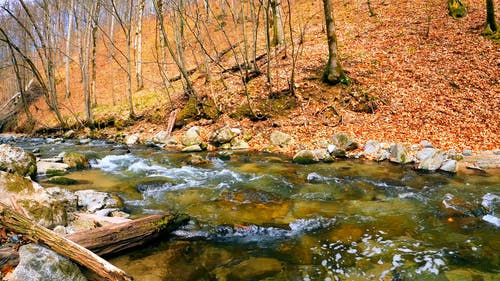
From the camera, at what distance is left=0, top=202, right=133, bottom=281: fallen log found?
298 cm

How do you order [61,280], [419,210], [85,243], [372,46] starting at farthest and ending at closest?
[372,46] < [419,210] < [85,243] < [61,280]

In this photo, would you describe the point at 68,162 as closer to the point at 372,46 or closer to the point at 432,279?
the point at 432,279

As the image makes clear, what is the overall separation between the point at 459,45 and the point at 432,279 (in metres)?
13.2

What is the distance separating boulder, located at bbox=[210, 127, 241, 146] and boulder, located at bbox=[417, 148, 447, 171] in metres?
6.28

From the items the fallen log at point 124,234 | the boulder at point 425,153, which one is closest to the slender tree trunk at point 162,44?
the fallen log at point 124,234

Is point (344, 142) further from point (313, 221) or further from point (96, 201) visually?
point (96, 201)

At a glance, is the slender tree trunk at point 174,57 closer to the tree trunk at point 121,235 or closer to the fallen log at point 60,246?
the tree trunk at point 121,235

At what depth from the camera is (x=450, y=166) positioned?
25.8 ft

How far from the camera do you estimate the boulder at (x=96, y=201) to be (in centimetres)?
539

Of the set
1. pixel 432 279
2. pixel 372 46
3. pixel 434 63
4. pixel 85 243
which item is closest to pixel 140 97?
pixel 372 46

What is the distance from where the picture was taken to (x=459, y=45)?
43.8 ft

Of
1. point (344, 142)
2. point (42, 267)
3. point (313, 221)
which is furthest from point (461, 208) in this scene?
point (42, 267)

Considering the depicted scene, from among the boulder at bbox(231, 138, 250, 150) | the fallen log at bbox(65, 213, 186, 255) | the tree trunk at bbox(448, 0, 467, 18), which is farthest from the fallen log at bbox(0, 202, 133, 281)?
the tree trunk at bbox(448, 0, 467, 18)

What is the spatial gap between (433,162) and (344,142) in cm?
256
